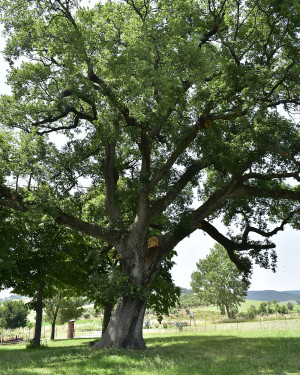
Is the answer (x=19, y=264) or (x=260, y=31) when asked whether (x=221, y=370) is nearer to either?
(x=260, y=31)

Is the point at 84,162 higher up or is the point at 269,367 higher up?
the point at 84,162

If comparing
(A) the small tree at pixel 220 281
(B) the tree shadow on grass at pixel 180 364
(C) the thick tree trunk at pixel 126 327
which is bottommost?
(B) the tree shadow on grass at pixel 180 364

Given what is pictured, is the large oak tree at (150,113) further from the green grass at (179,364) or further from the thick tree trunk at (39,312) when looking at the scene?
the thick tree trunk at (39,312)

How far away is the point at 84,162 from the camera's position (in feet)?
59.3

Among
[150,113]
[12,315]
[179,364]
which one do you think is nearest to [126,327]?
[179,364]

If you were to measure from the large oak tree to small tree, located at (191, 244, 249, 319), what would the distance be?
4630cm

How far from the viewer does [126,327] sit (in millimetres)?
14109

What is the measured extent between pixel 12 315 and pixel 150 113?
243 ft

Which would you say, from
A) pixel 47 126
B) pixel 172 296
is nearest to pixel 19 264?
pixel 47 126

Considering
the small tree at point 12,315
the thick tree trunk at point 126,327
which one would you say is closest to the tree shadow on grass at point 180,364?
the thick tree trunk at point 126,327

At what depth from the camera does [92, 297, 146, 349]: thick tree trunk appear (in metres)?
13.9

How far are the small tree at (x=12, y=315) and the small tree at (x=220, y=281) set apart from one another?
39059mm

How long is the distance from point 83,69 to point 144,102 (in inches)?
240

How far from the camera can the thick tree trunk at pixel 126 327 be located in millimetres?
13883
